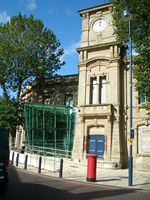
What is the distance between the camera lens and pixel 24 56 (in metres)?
31.0

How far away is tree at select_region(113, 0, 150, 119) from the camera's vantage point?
53.2ft

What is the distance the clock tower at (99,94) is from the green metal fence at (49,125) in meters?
1.73

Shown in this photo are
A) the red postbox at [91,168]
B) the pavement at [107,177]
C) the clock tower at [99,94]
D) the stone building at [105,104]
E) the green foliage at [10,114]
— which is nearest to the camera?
the pavement at [107,177]

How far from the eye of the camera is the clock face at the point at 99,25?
28.0 m

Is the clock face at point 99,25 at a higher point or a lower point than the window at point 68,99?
higher

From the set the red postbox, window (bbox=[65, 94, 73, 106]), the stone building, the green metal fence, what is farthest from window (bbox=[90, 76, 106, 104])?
the red postbox

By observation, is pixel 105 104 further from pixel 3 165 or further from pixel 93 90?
pixel 3 165

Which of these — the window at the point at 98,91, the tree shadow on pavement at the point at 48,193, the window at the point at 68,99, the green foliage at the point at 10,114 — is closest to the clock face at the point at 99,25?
the window at the point at 98,91

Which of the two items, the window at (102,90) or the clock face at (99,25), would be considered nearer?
the window at (102,90)

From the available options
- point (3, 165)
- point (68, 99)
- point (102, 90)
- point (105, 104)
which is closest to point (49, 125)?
point (68, 99)

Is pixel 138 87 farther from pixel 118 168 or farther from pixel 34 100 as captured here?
pixel 34 100

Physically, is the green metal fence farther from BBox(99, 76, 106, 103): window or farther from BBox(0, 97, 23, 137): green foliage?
BBox(99, 76, 106, 103): window

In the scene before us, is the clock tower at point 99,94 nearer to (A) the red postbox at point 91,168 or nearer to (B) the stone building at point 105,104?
(B) the stone building at point 105,104

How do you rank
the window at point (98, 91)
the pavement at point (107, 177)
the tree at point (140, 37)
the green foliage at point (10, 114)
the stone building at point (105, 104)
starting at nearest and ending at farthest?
the pavement at point (107, 177) < the tree at point (140, 37) < the stone building at point (105, 104) < the window at point (98, 91) < the green foliage at point (10, 114)
